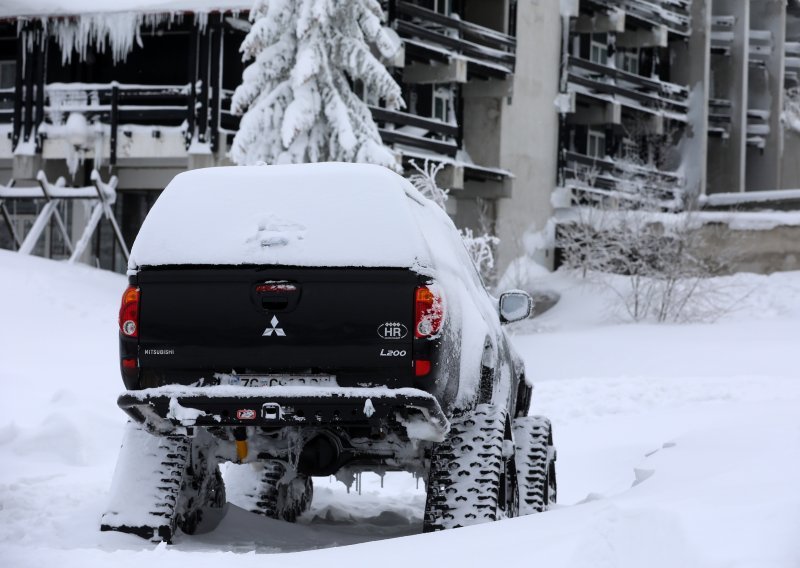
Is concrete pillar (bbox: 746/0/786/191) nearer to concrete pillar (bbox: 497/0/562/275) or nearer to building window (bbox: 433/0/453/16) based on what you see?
concrete pillar (bbox: 497/0/562/275)

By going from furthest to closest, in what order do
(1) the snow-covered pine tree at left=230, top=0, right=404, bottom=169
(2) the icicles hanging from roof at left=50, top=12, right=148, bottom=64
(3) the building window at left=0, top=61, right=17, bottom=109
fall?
(3) the building window at left=0, top=61, right=17, bottom=109
(2) the icicles hanging from roof at left=50, top=12, right=148, bottom=64
(1) the snow-covered pine tree at left=230, top=0, right=404, bottom=169

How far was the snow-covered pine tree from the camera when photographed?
23.4 m

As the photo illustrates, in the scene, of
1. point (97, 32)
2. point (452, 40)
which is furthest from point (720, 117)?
point (97, 32)

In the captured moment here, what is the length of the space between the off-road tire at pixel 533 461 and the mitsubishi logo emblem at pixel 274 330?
7.15 ft

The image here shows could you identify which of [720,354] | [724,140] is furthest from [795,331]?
[724,140]

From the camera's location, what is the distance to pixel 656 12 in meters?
42.0

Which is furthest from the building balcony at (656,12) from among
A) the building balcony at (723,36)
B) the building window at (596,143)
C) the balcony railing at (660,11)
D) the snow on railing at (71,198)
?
the snow on railing at (71,198)

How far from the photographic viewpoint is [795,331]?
28.3 m

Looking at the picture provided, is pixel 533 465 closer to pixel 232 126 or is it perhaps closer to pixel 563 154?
pixel 232 126

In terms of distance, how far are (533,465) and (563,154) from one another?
30686 millimetres

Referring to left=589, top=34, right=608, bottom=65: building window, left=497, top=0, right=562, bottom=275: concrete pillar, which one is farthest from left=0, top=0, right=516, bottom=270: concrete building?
left=589, top=34, right=608, bottom=65: building window

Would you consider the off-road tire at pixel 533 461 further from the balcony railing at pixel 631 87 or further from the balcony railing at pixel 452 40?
the balcony railing at pixel 631 87

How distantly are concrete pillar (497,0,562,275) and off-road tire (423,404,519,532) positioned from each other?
92.1ft

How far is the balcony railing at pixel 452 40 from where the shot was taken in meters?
30.3
